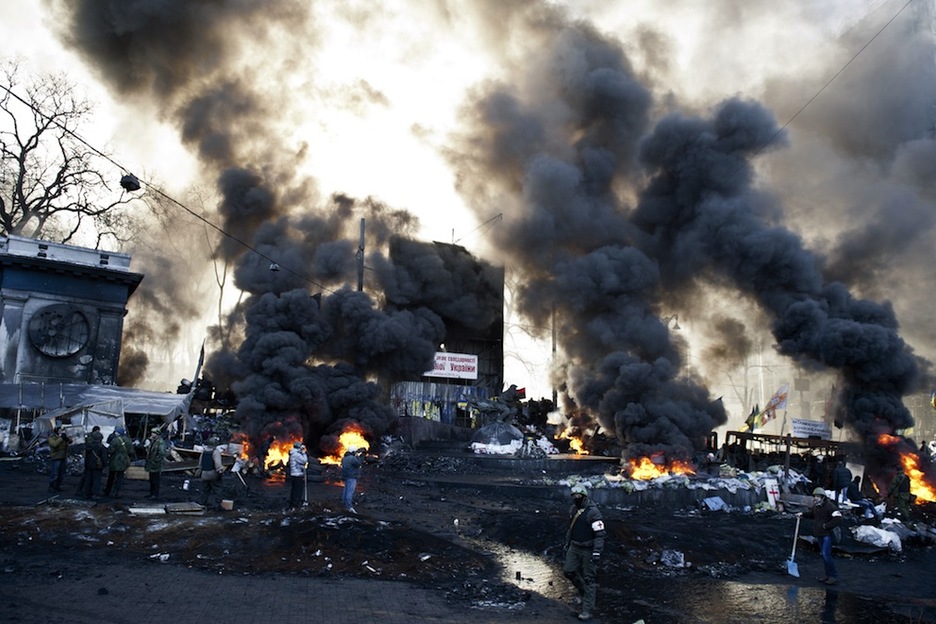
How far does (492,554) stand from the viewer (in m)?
11.8

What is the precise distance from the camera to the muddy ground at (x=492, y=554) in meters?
8.96

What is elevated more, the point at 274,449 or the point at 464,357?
the point at 464,357

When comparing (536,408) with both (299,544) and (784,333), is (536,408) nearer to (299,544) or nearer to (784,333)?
(784,333)

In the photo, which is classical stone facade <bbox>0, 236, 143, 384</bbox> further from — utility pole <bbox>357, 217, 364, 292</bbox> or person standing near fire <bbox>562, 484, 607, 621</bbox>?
person standing near fire <bbox>562, 484, 607, 621</bbox>

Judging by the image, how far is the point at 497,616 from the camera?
7.67 metres

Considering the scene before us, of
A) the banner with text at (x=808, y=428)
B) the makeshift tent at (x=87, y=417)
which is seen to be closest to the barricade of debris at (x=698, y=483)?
the banner with text at (x=808, y=428)

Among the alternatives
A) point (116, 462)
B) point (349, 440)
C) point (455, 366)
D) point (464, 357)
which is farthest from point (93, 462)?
point (464, 357)

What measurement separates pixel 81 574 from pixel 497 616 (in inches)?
215

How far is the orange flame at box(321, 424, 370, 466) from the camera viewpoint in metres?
29.5

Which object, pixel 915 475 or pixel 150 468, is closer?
pixel 150 468

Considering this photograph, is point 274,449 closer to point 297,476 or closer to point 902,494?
point 297,476

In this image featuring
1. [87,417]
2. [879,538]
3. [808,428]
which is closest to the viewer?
[879,538]

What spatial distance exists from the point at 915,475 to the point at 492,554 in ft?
63.1

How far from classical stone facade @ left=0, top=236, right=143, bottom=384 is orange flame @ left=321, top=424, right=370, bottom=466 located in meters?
10.9
